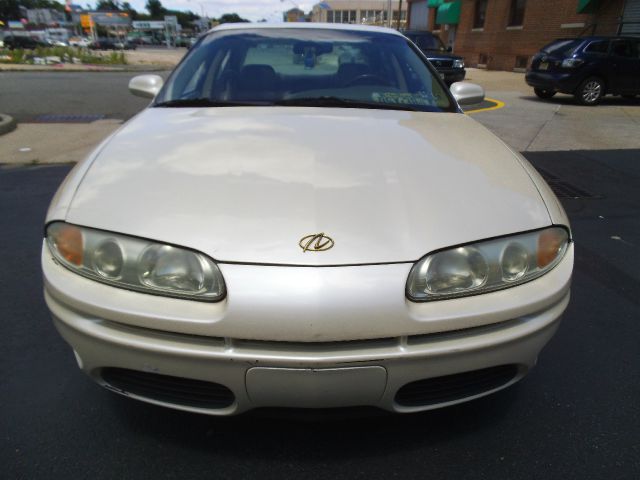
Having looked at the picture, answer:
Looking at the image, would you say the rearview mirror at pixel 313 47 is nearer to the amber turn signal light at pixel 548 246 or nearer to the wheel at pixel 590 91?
the amber turn signal light at pixel 548 246

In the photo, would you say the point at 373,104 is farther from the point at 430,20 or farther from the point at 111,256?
the point at 430,20

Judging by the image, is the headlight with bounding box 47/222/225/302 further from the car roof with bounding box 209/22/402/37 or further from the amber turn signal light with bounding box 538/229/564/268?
the car roof with bounding box 209/22/402/37

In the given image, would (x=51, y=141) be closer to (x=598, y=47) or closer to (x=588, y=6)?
(x=598, y=47)

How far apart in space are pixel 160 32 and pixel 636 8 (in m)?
91.7

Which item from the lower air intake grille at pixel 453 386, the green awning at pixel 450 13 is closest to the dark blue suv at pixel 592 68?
the lower air intake grille at pixel 453 386

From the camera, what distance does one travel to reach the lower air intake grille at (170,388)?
4.87ft

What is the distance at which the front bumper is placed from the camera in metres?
1.32

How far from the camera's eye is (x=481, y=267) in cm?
146

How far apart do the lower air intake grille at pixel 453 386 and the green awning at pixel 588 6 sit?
60.7ft

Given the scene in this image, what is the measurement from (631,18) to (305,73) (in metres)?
16.9

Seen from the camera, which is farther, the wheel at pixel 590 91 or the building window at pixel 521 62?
the building window at pixel 521 62

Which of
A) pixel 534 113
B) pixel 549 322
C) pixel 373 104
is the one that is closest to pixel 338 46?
pixel 373 104

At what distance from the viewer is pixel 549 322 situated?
155 centimetres

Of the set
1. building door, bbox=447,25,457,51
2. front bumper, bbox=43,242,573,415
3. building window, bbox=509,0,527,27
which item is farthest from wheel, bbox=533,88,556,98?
building door, bbox=447,25,457,51
